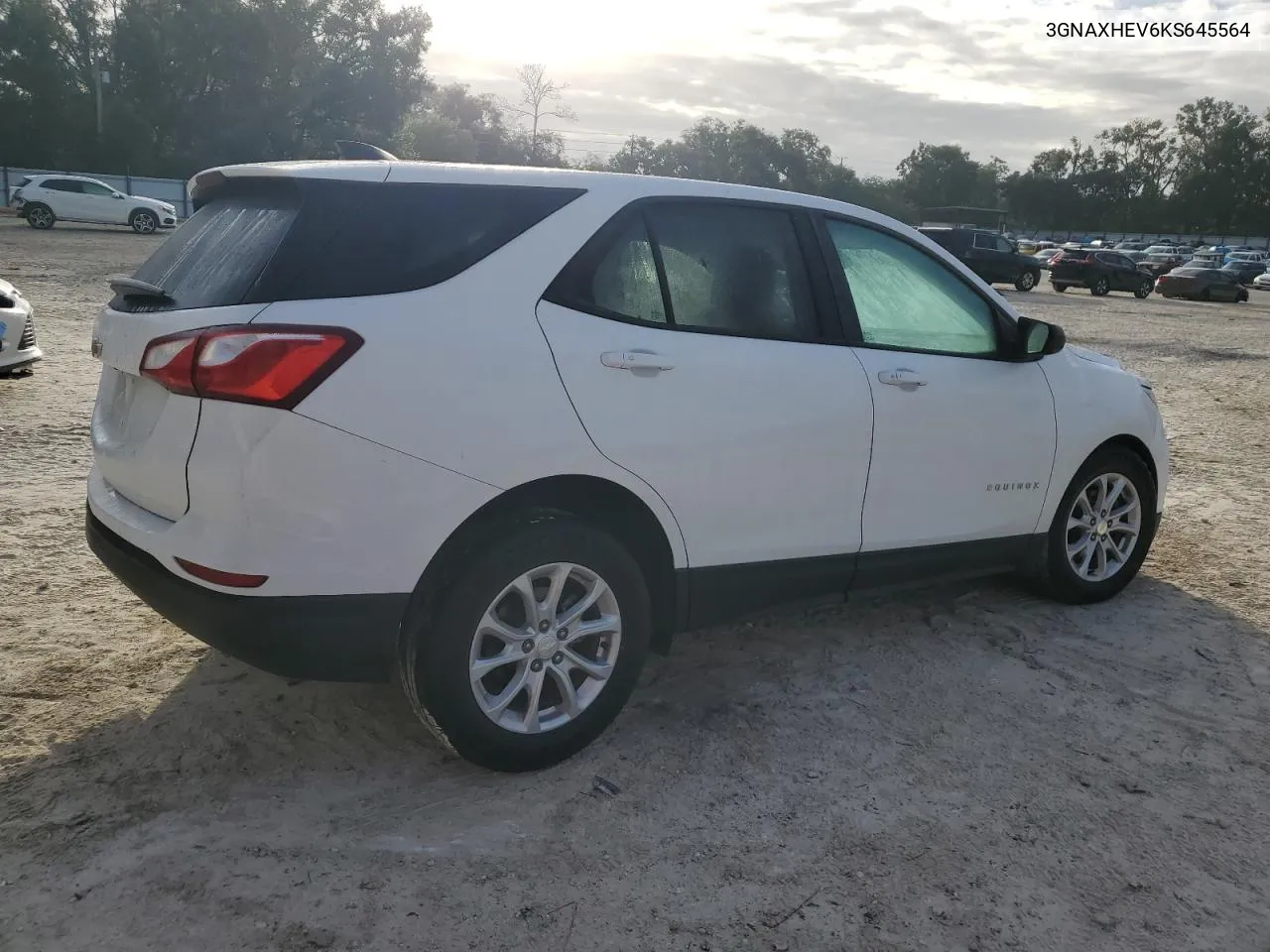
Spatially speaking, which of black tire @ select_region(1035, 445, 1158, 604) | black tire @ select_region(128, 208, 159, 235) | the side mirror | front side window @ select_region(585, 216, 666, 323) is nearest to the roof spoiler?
front side window @ select_region(585, 216, 666, 323)

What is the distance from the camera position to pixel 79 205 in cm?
3067

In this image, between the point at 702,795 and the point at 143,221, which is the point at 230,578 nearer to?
the point at 702,795

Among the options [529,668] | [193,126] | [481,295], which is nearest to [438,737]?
[529,668]

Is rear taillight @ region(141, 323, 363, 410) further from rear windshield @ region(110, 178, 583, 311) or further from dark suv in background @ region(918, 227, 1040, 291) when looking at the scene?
dark suv in background @ region(918, 227, 1040, 291)

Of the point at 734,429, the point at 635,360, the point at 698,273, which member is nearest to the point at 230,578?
the point at 635,360

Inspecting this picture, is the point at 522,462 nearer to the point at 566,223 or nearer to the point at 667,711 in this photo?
the point at 566,223

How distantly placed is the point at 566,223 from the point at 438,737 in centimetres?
157

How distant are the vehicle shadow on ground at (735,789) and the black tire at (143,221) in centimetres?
3205

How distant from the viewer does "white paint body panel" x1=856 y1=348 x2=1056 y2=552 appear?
3859 mm

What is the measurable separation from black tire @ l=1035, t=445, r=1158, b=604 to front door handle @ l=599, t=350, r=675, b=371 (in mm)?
2265

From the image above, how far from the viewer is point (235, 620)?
2.77 meters

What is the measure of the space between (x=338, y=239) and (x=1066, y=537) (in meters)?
3.39

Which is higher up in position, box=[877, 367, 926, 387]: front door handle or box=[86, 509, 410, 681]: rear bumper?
box=[877, 367, 926, 387]: front door handle

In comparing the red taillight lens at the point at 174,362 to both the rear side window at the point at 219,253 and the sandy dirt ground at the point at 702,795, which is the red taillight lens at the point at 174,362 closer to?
the rear side window at the point at 219,253
